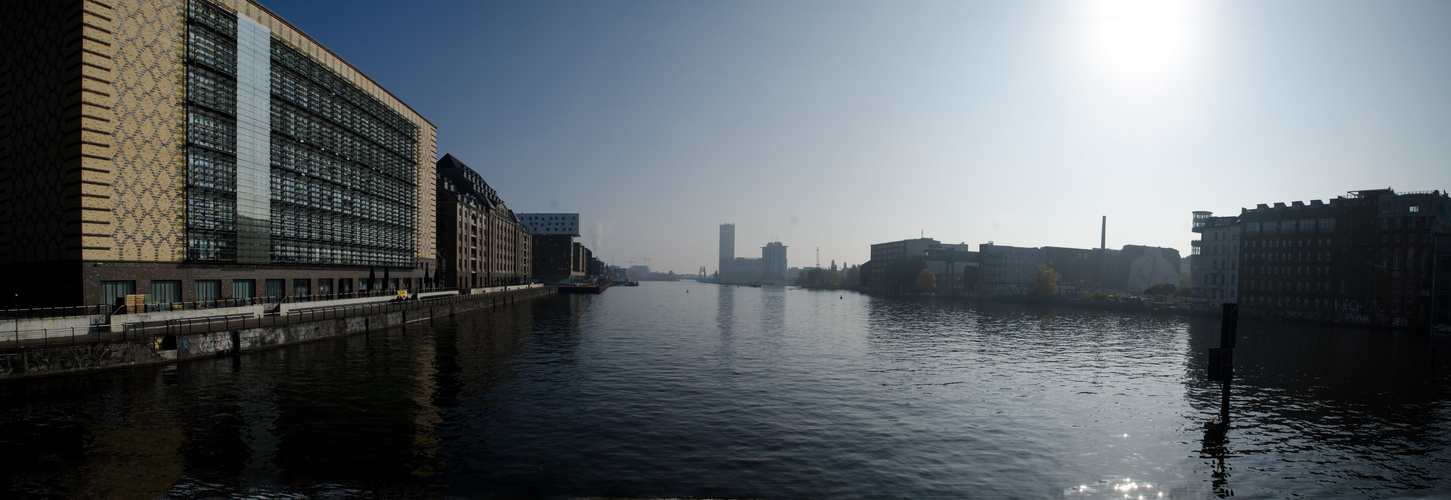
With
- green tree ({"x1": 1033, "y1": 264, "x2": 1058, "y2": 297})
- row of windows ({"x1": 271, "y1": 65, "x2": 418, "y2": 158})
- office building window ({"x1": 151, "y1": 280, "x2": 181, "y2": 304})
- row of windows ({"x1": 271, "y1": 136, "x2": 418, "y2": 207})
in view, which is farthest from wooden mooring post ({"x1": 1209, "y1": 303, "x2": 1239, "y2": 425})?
green tree ({"x1": 1033, "y1": 264, "x2": 1058, "y2": 297})

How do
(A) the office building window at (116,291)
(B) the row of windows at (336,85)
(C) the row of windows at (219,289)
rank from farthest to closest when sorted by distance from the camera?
(B) the row of windows at (336,85), (C) the row of windows at (219,289), (A) the office building window at (116,291)

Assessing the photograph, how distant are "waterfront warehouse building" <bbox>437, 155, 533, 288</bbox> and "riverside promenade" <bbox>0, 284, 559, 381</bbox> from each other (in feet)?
139

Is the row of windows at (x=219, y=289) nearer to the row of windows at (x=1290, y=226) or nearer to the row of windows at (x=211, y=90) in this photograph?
the row of windows at (x=211, y=90)

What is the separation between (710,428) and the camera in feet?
86.4

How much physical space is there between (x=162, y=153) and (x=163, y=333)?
1875 centimetres

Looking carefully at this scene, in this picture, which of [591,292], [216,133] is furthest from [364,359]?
[591,292]

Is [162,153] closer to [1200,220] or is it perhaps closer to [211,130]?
[211,130]

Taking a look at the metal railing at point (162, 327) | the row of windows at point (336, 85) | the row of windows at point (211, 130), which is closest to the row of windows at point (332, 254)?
the metal railing at point (162, 327)

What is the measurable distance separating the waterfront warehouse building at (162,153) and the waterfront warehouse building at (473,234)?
35.0 meters

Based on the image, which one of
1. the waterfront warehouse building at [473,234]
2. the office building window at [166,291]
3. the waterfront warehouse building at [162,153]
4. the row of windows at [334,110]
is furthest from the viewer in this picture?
the waterfront warehouse building at [473,234]

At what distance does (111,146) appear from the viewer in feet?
152

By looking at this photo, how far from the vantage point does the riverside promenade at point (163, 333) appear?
1300 inches

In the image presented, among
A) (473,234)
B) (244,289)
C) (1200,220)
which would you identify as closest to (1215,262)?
(1200,220)

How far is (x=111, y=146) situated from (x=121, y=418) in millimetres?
33152
